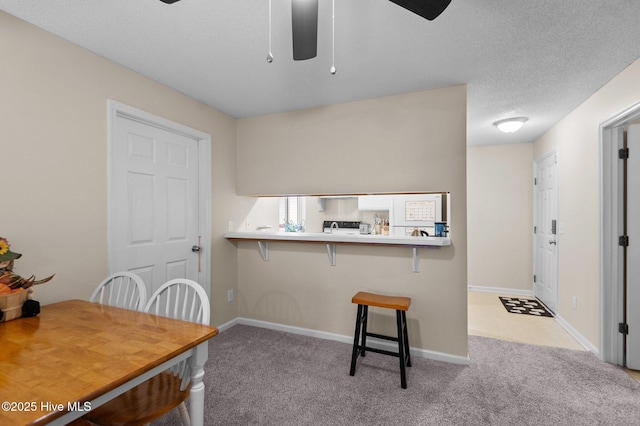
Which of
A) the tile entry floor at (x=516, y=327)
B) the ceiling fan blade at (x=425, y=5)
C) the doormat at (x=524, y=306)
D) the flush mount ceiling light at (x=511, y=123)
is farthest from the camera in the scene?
the doormat at (x=524, y=306)

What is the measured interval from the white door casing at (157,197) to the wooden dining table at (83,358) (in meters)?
0.87

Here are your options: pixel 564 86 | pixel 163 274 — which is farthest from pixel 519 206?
pixel 163 274

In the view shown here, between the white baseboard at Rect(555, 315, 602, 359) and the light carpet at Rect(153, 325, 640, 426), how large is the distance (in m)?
0.08

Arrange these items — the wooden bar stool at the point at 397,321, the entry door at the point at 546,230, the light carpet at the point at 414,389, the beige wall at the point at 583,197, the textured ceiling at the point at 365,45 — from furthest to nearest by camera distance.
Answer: the entry door at the point at 546,230 → the beige wall at the point at 583,197 → the wooden bar stool at the point at 397,321 → the light carpet at the point at 414,389 → the textured ceiling at the point at 365,45

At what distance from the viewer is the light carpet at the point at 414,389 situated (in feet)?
6.13

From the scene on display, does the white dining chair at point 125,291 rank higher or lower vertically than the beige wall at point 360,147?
lower

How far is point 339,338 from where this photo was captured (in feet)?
9.77

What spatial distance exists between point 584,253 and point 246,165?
359 cm

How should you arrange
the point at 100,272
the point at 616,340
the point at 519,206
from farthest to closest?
the point at 519,206 < the point at 616,340 < the point at 100,272

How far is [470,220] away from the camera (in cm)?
491

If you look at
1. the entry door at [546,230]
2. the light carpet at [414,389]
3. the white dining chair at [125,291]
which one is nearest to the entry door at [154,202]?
the white dining chair at [125,291]

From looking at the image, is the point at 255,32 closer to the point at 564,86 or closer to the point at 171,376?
the point at 171,376

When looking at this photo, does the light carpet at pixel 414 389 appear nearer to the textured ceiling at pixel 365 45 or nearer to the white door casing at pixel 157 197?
the white door casing at pixel 157 197

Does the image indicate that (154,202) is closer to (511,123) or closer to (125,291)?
(125,291)
